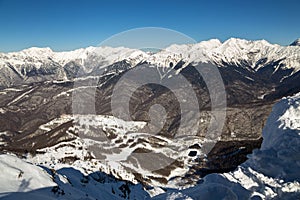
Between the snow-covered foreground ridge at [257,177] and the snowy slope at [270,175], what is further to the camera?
the snow-covered foreground ridge at [257,177]

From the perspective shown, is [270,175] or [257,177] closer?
[270,175]

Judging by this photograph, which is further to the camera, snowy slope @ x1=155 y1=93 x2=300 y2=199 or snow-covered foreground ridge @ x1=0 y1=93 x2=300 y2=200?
snow-covered foreground ridge @ x1=0 y1=93 x2=300 y2=200

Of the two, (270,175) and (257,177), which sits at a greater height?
(270,175)

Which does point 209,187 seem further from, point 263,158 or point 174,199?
point 263,158

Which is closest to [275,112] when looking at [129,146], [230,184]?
[230,184]
